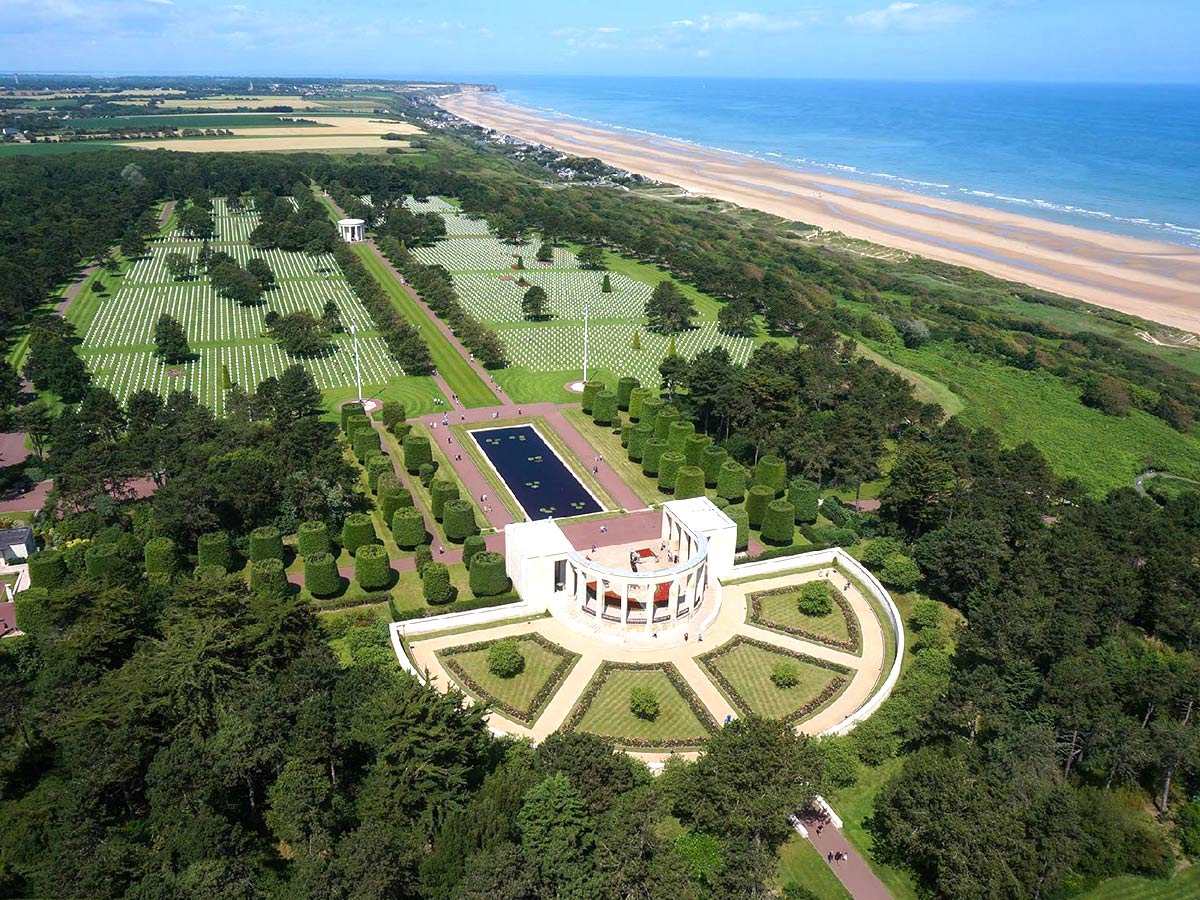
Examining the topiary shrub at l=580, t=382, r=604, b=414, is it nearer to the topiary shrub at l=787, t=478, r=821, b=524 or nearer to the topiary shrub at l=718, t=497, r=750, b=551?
the topiary shrub at l=718, t=497, r=750, b=551

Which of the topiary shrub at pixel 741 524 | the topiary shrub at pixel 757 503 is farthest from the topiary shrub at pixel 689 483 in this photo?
the topiary shrub at pixel 757 503

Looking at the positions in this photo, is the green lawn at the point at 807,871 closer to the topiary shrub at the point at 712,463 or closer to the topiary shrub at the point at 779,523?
the topiary shrub at the point at 779,523

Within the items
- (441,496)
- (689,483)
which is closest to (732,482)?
(689,483)

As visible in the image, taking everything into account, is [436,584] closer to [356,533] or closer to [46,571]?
[356,533]

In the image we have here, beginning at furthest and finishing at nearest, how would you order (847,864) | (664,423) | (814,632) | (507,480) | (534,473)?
(664,423), (534,473), (507,480), (814,632), (847,864)

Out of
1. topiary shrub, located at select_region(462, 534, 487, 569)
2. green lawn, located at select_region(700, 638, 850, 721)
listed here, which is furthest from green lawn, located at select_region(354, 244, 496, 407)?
green lawn, located at select_region(700, 638, 850, 721)

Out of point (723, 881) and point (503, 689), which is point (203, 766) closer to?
point (503, 689)
